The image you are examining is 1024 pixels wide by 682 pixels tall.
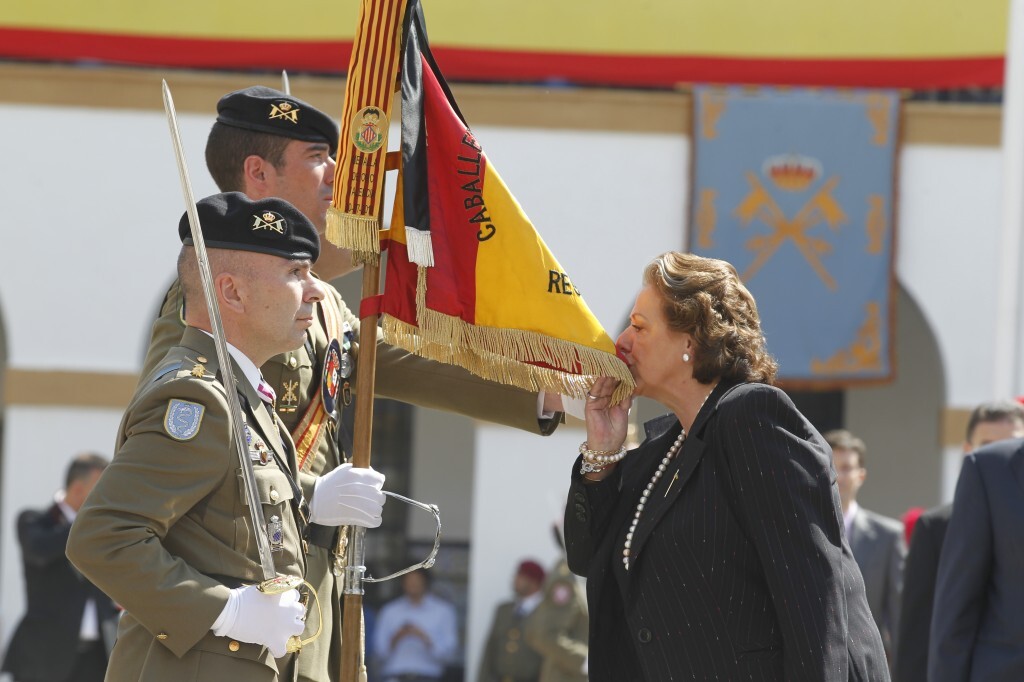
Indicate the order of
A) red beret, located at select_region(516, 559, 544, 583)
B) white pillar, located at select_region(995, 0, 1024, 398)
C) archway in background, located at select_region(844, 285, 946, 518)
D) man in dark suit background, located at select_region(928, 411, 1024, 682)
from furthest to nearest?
archway in background, located at select_region(844, 285, 946, 518) → red beret, located at select_region(516, 559, 544, 583) → white pillar, located at select_region(995, 0, 1024, 398) → man in dark suit background, located at select_region(928, 411, 1024, 682)

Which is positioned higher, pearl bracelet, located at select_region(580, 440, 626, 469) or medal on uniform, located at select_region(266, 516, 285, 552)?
pearl bracelet, located at select_region(580, 440, 626, 469)

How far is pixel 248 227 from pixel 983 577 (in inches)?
103

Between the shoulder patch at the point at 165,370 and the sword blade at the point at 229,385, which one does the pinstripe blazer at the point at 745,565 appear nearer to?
the sword blade at the point at 229,385

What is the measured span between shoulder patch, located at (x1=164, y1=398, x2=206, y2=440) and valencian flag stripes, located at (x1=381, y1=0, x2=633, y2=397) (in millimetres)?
650

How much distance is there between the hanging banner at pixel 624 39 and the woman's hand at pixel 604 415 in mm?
6385

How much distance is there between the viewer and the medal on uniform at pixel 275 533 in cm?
308

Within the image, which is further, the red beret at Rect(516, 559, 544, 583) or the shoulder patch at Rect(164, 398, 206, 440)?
the red beret at Rect(516, 559, 544, 583)

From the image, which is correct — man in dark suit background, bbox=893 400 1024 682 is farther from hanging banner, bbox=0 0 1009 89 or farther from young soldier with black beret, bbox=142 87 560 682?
hanging banner, bbox=0 0 1009 89

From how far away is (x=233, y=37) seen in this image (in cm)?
955

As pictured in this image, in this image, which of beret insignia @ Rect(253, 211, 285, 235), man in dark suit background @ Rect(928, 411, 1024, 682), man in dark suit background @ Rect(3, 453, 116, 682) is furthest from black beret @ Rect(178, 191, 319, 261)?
man in dark suit background @ Rect(3, 453, 116, 682)

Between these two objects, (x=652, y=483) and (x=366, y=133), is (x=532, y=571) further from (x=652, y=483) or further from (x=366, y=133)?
(x=366, y=133)

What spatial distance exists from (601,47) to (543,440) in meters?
2.60

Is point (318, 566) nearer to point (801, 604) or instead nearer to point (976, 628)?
point (801, 604)

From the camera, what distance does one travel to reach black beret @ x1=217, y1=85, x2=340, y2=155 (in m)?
3.81
